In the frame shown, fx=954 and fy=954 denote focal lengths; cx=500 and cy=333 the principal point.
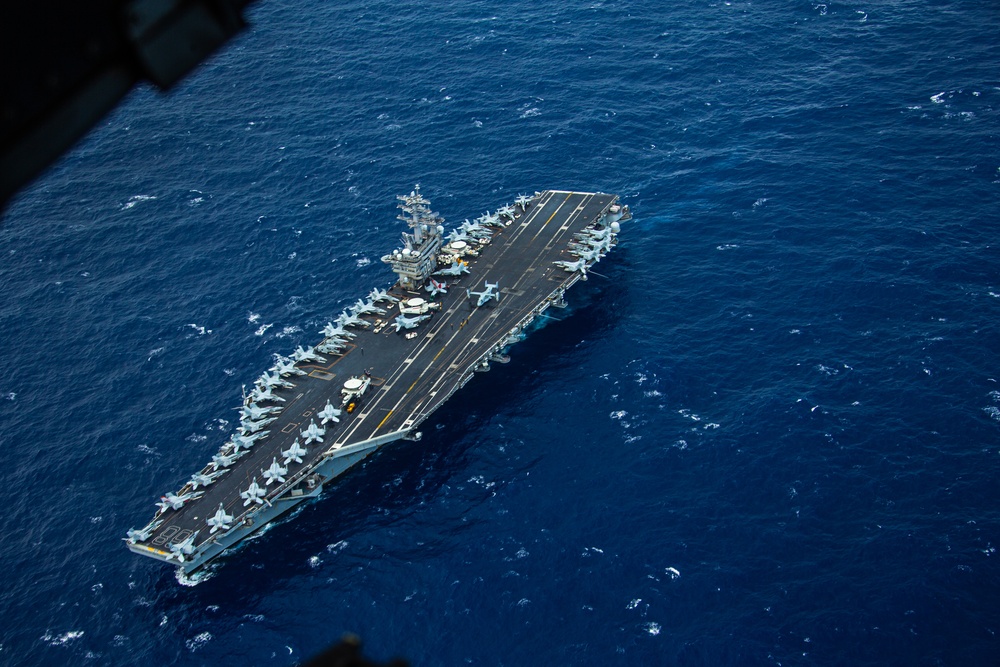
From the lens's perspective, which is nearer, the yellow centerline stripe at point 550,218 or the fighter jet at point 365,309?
the fighter jet at point 365,309

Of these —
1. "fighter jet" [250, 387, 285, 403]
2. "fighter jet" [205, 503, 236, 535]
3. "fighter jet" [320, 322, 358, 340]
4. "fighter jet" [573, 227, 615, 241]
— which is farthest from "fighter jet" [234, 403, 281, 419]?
"fighter jet" [573, 227, 615, 241]

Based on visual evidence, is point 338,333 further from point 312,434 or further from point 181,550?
point 181,550

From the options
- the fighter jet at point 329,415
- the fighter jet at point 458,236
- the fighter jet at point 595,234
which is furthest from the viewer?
the fighter jet at point 458,236

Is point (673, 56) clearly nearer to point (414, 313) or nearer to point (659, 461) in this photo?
point (414, 313)

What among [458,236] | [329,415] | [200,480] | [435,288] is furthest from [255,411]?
[458,236]

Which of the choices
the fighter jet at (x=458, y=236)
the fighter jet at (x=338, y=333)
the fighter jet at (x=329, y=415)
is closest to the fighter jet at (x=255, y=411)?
the fighter jet at (x=329, y=415)

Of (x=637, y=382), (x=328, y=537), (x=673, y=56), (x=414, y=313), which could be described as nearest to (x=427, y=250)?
(x=414, y=313)

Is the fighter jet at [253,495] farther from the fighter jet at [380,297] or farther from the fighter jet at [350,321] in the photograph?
the fighter jet at [380,297]
